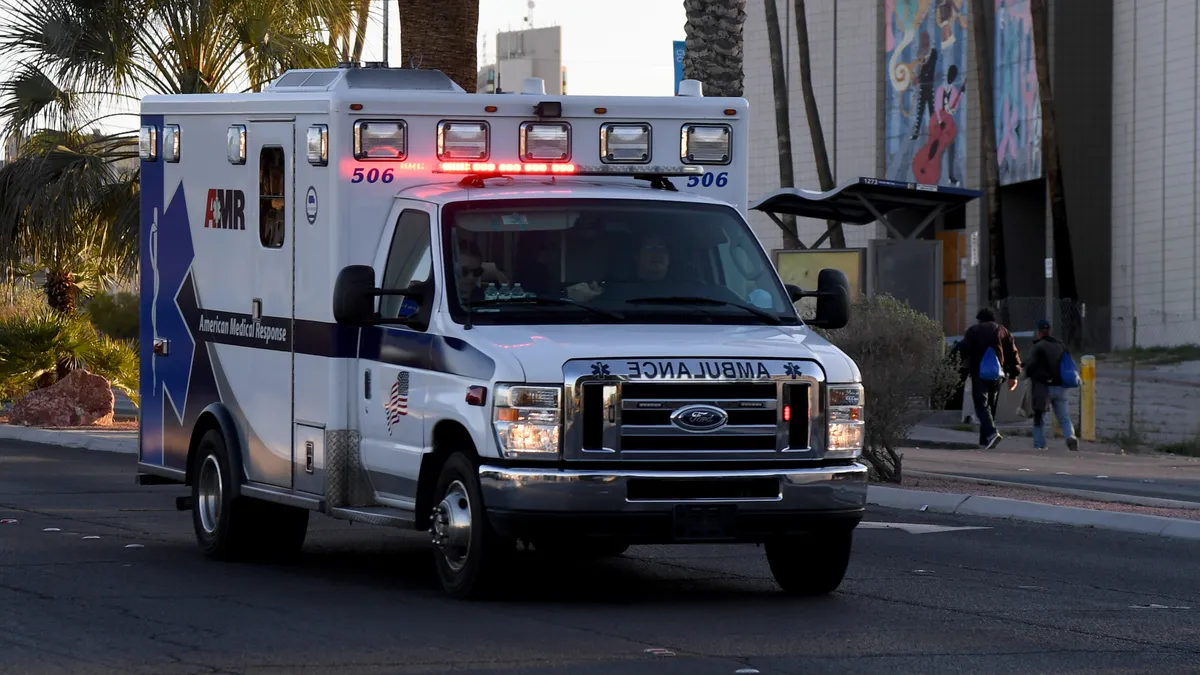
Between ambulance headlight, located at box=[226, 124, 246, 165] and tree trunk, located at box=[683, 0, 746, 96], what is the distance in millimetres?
8433

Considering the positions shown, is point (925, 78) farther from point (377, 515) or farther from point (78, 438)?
point (377, 515)

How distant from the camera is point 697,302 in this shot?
1006cm

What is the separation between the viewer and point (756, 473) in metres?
9.38

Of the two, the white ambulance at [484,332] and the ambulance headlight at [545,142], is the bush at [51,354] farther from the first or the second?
the ambulance headlight at [545,142]

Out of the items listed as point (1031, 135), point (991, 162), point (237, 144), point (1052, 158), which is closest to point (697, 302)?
point (237, 144)

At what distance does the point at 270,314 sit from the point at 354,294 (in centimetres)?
166

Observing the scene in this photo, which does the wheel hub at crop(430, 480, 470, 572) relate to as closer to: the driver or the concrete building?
the driver

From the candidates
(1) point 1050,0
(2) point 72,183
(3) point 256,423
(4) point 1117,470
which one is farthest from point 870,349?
(1) point 1050,0

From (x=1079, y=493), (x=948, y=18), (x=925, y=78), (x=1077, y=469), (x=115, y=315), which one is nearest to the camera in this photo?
(x=1079, y=493)

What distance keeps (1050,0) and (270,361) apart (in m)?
38.4

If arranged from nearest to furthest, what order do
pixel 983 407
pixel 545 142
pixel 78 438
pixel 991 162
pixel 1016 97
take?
pixel 545 142
pixel 78 438
pixel 983 407
pixel 991 162
pixel 1016 97

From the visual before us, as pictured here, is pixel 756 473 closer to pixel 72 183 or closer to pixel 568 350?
pixel 568 350

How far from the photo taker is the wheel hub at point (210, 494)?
1184 cm

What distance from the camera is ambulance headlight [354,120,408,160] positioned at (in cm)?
1059
